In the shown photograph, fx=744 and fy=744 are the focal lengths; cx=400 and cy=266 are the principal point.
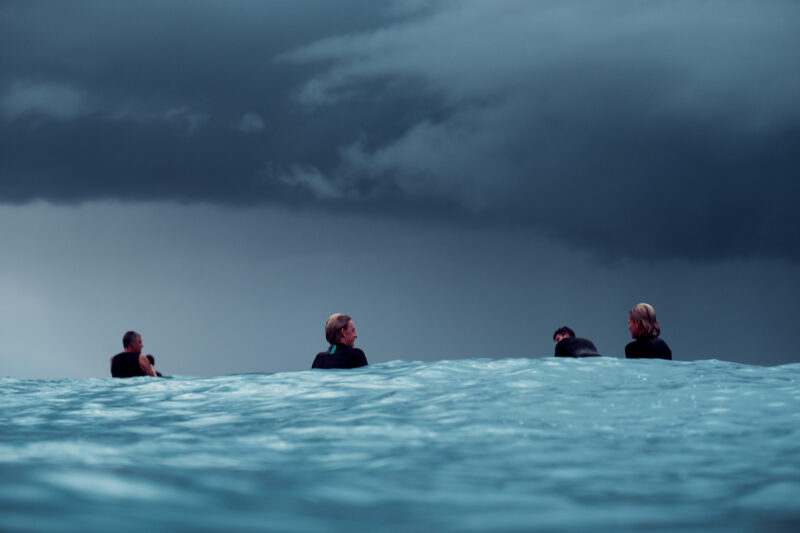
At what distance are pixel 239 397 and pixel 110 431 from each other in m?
2.79

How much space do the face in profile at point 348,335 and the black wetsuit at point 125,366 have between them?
4.29 m

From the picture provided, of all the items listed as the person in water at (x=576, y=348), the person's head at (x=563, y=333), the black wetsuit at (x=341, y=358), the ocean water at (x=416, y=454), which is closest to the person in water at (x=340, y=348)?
the black wetsuit at (x=341, y=358)

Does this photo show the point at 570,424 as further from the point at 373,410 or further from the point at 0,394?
the point at 0,394

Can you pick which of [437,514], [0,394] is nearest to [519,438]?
[437,514]

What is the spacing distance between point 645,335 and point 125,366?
816cm

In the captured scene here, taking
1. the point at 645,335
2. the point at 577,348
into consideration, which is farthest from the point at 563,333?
the point at 645,335

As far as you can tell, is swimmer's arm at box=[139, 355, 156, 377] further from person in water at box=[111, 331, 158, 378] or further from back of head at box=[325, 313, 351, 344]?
back of head at box=[325, 313, 351, 344]

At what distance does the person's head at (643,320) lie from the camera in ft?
34.0

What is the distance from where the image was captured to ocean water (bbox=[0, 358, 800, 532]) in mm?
3693

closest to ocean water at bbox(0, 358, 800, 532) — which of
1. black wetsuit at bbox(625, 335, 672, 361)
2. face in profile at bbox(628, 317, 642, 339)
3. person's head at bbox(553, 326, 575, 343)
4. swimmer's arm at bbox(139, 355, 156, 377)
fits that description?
black wetsuit at bbox(625, 335, 672, 361)

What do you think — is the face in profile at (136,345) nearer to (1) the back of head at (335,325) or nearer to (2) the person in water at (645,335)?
(1) the back of head at (335,325)

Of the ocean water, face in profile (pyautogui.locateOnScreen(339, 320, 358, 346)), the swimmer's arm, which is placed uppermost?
face in profile (pyautogui.locateOnScreen(339, 320, 358, 346))

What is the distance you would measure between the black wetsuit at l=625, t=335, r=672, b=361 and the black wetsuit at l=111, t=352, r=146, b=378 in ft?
25.5

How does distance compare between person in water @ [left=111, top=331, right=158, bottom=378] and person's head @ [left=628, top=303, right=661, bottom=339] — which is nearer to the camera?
person's head @ [left=628, top=303, right=661, bottom=339]
